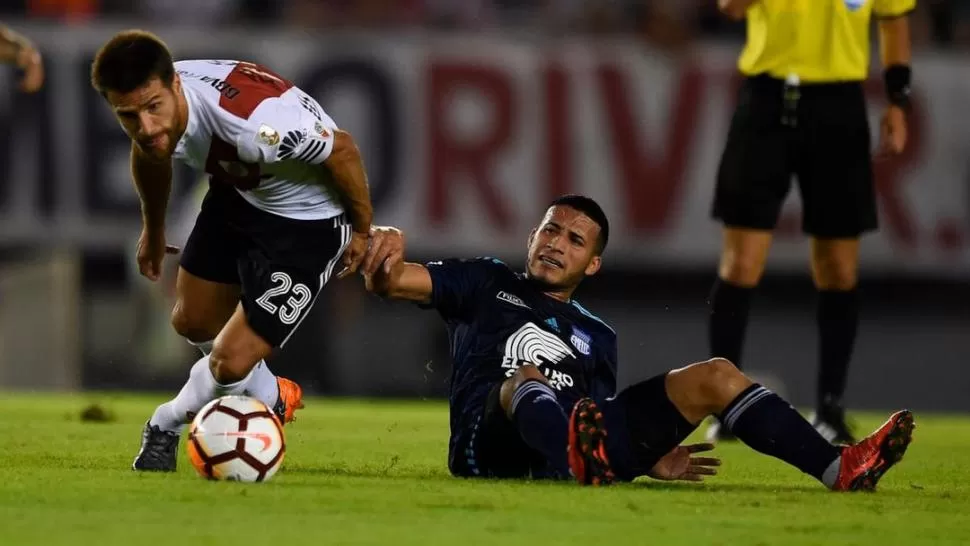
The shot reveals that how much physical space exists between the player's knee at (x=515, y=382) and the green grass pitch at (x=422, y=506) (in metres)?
0.25

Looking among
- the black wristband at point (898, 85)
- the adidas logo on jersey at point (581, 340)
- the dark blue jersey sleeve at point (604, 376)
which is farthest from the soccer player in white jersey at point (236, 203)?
the black wristband at point (898, 85)

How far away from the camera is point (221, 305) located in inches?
251

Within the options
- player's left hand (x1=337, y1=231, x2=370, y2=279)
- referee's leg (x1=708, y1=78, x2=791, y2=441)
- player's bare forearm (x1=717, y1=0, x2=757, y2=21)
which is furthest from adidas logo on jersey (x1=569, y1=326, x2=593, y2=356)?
player's bare forearm (x1=717, y1=0, x2=757, y2=21)

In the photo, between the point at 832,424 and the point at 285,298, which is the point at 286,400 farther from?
the point at 832,424

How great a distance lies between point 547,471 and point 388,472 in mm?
639

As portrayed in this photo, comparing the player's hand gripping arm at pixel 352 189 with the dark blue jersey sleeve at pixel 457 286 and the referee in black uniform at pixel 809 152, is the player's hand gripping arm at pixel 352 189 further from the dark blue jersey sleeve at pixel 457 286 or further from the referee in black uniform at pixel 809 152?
the referee in black uniform at pixel 809 152

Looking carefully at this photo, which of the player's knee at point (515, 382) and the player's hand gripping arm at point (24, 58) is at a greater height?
the player's hand gripping arm at point (24, 58)

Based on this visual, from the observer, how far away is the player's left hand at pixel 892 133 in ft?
25.8

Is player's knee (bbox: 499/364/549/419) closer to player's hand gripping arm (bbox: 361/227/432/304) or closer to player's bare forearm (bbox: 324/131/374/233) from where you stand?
player's hand gripping arm (bbox: 361/227/432/304)

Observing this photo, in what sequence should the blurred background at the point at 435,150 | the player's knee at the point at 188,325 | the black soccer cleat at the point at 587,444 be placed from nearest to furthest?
the black soccer cleat at the point at 587,444
the player's knee at the point at 188,325
the blurred background at the point at 435,150

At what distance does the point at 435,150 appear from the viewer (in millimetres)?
13562

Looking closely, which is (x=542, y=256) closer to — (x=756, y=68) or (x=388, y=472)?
(x=388, y=472)

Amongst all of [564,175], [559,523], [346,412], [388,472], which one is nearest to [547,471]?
Result: [388,472]

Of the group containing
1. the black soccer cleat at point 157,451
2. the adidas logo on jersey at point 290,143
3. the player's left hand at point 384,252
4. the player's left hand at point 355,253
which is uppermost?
the adidas logo on jersey at point 290,143
